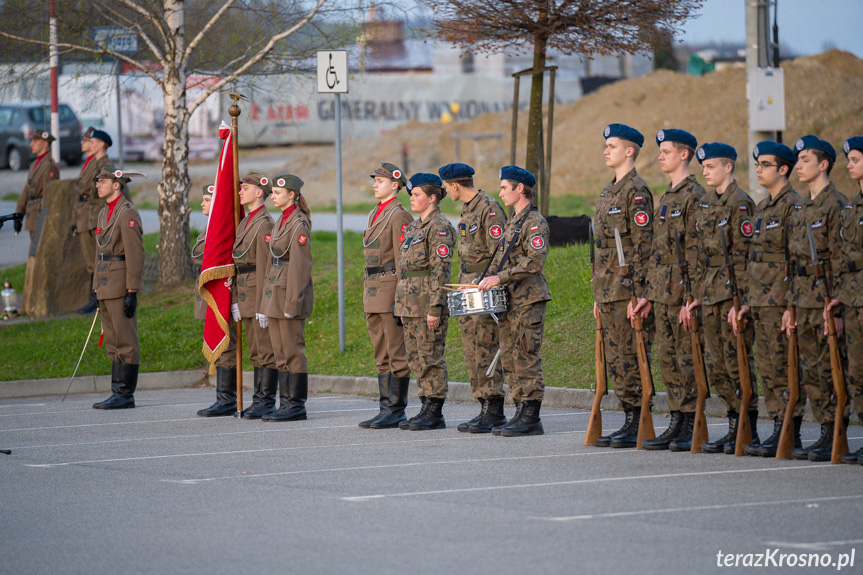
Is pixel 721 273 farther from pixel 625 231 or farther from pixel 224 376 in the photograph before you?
pixel 224 376

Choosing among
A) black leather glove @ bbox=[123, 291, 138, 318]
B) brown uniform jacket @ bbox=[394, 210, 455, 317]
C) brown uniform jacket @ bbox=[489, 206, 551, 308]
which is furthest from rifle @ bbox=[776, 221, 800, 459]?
black leather glove @ bbox=[123, 291, 138, 318]

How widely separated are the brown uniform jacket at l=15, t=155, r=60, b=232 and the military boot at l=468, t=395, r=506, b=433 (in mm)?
10707

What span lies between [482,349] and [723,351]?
223 centimetres

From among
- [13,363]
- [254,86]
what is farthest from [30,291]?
[254,86]

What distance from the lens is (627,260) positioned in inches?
355

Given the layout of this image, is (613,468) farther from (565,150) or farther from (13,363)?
(565,150)

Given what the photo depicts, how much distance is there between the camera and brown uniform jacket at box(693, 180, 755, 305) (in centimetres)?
848

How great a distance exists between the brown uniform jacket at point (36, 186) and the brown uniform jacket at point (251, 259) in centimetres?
786

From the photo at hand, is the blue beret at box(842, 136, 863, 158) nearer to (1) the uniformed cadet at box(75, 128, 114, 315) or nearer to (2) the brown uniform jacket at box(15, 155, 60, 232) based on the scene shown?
(1) the uniformed cadet at box(75, 128, 114, 315)

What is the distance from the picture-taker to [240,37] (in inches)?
750

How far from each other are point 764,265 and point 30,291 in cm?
1297

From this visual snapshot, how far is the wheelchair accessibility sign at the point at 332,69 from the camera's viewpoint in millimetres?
14055

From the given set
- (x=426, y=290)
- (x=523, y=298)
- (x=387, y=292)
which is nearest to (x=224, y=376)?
(x=387, y=292)

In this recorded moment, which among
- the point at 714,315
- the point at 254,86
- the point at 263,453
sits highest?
the point at 254,86
